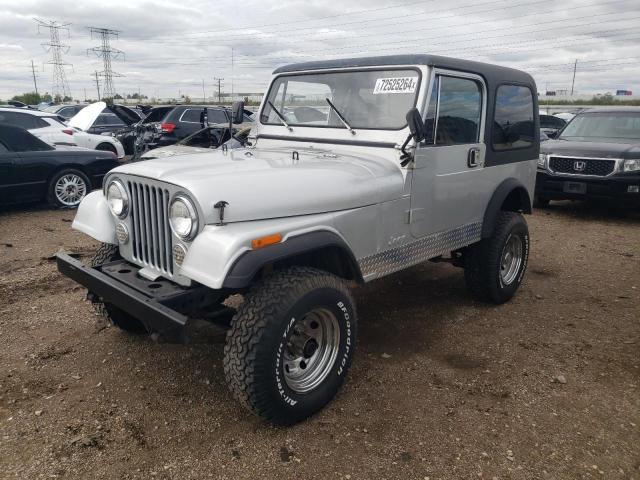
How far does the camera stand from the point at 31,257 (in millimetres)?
6008

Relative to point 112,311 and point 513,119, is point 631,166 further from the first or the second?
point 112,311

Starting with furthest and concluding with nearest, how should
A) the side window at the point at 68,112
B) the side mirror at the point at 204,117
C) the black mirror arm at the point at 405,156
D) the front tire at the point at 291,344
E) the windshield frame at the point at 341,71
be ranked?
the side window at the point at 68,112 < the side mirror at the point at 204,117 < the windshield frame at the point at 341,71 < the black mirror arm at the point at 405,156 < the front tire at the point at 291,344

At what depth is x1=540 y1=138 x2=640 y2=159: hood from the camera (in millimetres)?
8391

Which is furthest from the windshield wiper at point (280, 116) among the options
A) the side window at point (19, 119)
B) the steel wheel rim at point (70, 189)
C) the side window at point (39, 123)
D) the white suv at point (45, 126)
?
the side window at point (39, 123)

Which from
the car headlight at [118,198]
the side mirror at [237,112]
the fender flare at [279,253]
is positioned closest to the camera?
the fender flare at [279,253]

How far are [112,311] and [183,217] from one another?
154cm

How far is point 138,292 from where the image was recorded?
9.37 feet

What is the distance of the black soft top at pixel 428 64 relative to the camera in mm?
3693

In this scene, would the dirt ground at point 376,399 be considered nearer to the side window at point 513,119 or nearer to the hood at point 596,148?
the side window at point 513,119

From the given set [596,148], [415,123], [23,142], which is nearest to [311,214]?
[415,123]

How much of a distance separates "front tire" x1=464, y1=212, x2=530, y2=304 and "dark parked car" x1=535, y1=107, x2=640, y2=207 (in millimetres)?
4447

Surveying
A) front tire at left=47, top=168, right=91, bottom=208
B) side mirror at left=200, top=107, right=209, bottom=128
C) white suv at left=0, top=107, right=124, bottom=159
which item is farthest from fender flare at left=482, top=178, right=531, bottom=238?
side mirror at left=200, top=107, right=209, bottom=128

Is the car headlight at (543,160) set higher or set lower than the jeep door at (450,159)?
lower

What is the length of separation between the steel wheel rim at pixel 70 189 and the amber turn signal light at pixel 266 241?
22.6 ft
